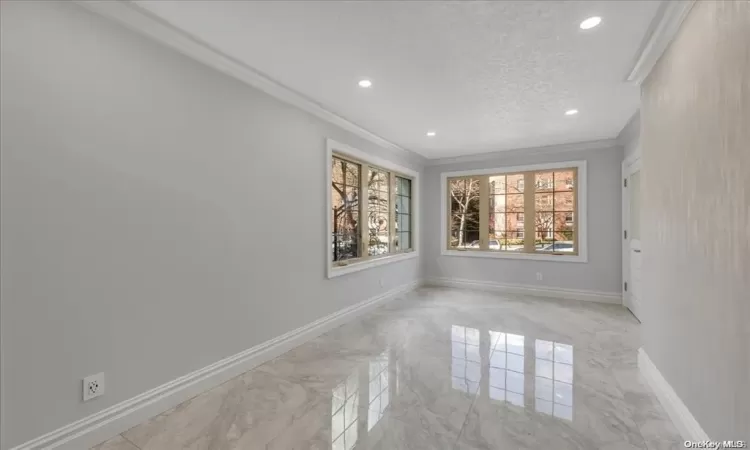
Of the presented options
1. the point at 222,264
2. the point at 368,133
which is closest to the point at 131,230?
the point at 222,264

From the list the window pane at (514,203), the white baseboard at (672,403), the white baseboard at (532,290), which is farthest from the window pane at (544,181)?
the white baseboard at (672,403)

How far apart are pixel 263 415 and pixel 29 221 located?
5.50 feet

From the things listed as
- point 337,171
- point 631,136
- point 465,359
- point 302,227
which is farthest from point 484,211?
point 302,227

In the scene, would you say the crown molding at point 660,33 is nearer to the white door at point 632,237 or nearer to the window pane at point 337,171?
the white door at point 632,237

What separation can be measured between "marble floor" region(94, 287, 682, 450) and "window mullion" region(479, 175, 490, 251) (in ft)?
8.16

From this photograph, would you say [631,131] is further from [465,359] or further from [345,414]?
[345,414]

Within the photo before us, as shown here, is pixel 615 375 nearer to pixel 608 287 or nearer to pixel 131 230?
pixel 608 287

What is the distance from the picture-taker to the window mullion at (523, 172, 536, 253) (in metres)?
5.82

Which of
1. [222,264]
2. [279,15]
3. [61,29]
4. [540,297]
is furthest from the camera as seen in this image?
[540,297]

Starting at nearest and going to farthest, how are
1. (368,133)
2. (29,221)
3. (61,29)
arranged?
(29,221) → (61,29) → (368,133)

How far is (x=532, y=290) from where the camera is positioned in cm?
575

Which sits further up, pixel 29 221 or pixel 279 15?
pixel 279 15

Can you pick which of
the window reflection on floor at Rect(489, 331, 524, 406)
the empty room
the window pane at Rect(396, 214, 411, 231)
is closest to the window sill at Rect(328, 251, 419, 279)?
the empty room

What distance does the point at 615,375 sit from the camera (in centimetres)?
276
